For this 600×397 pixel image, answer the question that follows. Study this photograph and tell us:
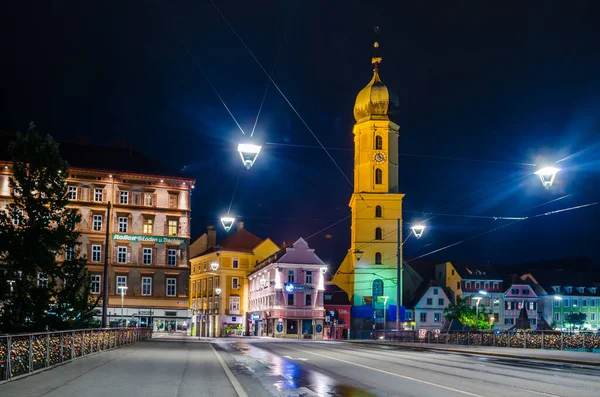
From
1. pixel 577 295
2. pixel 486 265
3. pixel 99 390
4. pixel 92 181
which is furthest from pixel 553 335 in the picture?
pixel 577 295

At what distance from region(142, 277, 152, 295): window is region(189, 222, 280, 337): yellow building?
25.6 metres

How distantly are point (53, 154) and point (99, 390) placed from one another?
70.4 ft

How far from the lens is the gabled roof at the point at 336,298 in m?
90.3

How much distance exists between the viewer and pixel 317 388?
52.1 feet

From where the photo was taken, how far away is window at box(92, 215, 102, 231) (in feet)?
230

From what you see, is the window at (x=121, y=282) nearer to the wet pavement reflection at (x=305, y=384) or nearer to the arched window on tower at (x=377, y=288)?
the arched window on tower at (x=377, y=288)

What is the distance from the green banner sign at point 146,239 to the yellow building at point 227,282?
2465 cm

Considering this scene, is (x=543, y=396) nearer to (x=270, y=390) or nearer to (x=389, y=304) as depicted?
(x=270, y=390)

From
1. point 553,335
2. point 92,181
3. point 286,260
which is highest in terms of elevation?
point 92,181

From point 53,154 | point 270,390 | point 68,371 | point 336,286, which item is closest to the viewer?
point 270,390

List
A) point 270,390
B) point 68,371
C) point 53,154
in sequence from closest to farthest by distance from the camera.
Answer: point 270,390, point 68,371, point 53,154

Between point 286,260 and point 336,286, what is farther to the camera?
point 336,286

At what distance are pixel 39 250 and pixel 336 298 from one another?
62.4m

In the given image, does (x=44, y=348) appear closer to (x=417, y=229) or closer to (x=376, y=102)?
(x=417, y=229)
